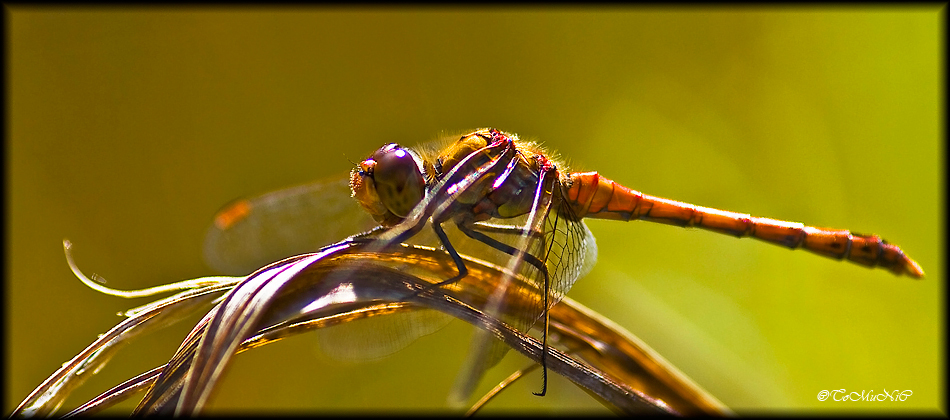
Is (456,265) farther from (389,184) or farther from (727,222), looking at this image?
(727,222)

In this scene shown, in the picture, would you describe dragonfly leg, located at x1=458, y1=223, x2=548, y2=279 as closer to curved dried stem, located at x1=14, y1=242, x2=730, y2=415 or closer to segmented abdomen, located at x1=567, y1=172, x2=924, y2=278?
segmented abdomen, located at x1=567, y1=172, x2=924, y2=278

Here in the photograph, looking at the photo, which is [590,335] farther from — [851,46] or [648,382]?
[851,46]

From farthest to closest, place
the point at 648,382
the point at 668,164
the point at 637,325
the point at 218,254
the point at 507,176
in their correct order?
the point at 668,164 < the point at 637,325 < the point at 218,254 < the point at 507,176 < the point at 648,382

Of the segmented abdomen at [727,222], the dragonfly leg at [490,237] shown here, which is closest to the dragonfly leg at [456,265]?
the dragonfly leg at [490,237]

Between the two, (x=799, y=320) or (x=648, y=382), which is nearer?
(x=648, y=382)

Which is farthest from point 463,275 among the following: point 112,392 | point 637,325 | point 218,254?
point 637,325

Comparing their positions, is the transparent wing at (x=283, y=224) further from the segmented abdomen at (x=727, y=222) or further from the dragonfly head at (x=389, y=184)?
the segmented abdomen at (x=727, y=222)

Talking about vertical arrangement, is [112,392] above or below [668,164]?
below
